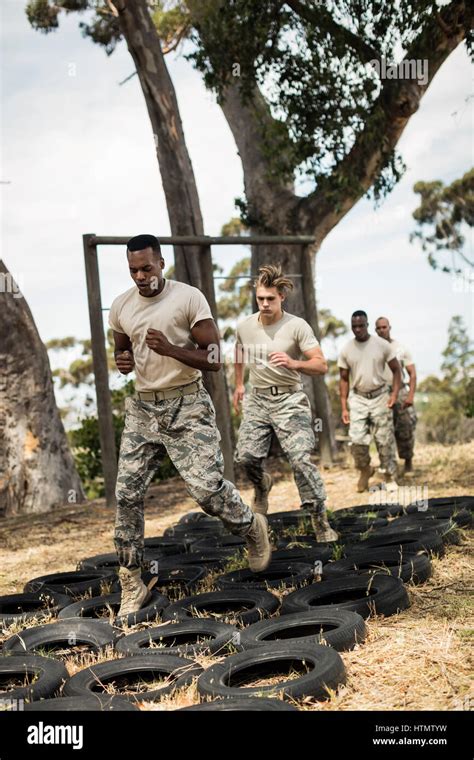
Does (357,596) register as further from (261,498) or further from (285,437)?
(261,498)

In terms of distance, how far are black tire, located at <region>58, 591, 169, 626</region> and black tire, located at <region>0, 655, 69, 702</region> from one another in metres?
0.91

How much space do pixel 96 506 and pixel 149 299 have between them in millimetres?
7363

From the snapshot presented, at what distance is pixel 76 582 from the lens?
285 inches

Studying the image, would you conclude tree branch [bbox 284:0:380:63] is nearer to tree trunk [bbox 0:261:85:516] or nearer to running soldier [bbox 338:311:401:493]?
running soldier [bbox 338:311:401:493]

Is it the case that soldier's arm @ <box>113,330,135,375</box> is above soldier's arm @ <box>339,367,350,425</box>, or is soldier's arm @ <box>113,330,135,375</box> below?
above

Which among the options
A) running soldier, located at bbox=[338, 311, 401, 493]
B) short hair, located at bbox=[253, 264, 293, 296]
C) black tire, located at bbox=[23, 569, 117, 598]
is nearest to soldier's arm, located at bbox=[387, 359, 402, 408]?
running soldier, located at bbox=[338, 311, 401, 493]

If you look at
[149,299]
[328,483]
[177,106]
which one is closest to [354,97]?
[177,106]

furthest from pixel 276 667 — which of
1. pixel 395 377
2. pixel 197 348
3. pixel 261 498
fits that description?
pixel 395 377

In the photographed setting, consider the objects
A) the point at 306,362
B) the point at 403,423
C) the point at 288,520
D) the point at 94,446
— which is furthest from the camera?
the point at 94,446

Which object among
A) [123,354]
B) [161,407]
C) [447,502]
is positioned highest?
[123,354]

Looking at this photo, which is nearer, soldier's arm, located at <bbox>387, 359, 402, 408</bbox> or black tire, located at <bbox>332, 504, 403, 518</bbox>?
black tire, located at <bbox>332, 504, 403, 518</bbox>

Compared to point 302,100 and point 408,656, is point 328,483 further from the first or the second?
point 408,656

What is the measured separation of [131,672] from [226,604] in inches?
56.6

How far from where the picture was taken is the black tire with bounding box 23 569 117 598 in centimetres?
680
